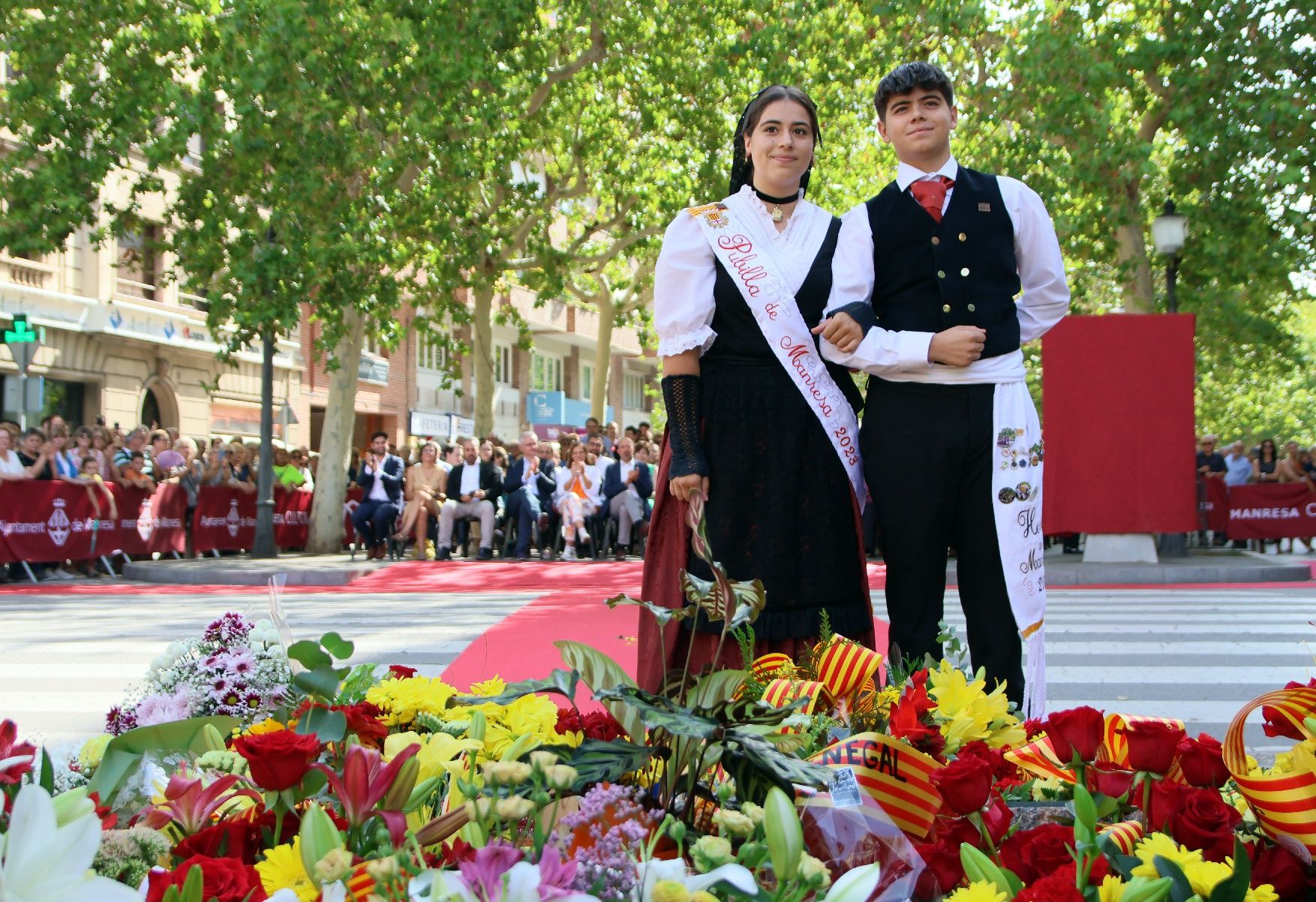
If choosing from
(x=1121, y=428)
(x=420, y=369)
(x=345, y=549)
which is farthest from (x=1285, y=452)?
(x=420, y=369)

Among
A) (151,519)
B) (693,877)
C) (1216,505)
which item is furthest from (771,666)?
(1216,505)

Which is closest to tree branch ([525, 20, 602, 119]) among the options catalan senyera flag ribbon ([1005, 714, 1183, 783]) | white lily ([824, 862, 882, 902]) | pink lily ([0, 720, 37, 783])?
catalan senyera flag ribbon ([1005, 714, 1183, 783])

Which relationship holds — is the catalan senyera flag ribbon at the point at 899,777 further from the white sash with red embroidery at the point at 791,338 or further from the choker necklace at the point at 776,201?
the choker necklace at the point at 776,201

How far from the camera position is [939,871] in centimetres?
149

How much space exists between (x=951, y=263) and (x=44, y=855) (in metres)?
2.86

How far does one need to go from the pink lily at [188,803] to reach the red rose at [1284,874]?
1.08 m

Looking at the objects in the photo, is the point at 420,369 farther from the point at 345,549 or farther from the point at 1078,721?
the point at 1078,721

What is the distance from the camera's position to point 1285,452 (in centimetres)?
2112

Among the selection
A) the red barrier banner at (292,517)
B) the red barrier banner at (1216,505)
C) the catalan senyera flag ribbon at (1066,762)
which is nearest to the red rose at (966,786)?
the catalan senyera flag ribbon at (1066,762)

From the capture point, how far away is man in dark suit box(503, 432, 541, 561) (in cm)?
1895

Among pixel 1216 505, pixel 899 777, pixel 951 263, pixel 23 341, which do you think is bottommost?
pixel 899 777

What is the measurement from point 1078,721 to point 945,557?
174cm

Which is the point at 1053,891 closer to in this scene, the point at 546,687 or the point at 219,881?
the point at 546,687

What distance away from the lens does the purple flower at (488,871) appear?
1052mm
